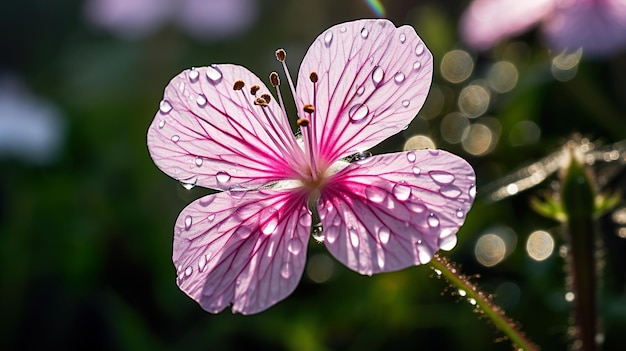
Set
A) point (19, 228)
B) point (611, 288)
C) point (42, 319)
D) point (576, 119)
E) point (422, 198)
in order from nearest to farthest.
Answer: point (422, 198) → point (611, 288) → point (576, 119) → point (42, 319) → point (19, 228)

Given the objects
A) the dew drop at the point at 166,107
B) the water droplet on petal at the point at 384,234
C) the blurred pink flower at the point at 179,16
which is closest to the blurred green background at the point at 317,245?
the blurred pink flower at the point at 179,16

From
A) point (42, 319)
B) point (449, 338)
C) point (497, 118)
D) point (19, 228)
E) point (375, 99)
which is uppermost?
point (497, 118)

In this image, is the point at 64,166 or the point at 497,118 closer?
the point at 497,118

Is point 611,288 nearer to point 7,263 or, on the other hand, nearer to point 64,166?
point 7,263

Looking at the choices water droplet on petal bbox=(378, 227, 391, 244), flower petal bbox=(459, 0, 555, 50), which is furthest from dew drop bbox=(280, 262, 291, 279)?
flower petal bbox=(459, 0, 555, 50)

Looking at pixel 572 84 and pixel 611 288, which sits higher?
pixel 572 84

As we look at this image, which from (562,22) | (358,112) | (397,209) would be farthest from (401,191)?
(562,22)

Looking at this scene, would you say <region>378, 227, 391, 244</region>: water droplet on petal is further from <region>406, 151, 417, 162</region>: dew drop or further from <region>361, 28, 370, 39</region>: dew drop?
<region>361, 28, 370, 39</region>: dew drop

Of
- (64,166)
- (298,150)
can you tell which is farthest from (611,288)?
(64,166)
